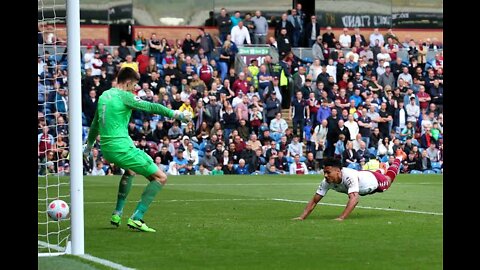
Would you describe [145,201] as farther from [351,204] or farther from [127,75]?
[351,204]

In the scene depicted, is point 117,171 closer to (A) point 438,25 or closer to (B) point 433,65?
(B) point 433,65

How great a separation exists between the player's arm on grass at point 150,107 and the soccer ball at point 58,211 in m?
1.51

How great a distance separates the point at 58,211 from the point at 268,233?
251cm

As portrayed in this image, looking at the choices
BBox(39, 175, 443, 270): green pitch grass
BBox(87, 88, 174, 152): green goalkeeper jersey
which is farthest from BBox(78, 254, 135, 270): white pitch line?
BBox(87, 88, 174, 152): green goalkeeper jersey

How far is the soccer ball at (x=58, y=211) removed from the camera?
44.2 feet

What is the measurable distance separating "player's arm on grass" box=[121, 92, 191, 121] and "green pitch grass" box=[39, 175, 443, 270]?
1.42m

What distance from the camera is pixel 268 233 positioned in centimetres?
1355

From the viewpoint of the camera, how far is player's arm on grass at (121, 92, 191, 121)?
13.5 meters

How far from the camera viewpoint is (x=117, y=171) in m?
32.8

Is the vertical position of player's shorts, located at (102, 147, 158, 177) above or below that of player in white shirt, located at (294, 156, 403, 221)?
above

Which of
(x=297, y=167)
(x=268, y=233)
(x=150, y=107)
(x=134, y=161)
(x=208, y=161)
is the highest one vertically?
(x=150, y=107)

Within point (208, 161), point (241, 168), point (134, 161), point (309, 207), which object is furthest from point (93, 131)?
point (241, 168)

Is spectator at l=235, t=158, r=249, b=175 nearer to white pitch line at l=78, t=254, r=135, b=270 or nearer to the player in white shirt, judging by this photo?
the player in white shirt

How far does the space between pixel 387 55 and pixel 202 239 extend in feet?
88.7
